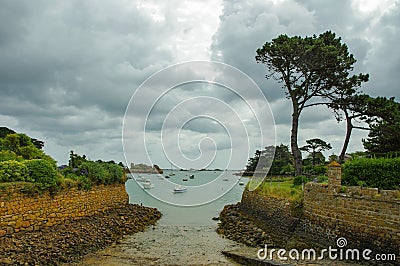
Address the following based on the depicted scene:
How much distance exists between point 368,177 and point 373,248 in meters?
3.58

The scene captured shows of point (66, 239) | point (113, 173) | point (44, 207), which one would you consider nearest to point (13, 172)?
point (44, 207)

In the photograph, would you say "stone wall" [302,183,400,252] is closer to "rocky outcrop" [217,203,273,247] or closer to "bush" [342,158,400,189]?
"bush" [342,158,400,189]

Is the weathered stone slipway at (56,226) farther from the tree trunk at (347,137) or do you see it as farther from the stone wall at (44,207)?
the tree trunk at (347,137)

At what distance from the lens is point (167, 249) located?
15328mm

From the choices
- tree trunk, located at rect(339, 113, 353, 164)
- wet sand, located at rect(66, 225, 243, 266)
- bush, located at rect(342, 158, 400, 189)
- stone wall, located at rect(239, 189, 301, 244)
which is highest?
tree trunk, located at rect(339, 113, 353, 164)

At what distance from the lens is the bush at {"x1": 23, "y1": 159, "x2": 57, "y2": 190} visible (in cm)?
1370

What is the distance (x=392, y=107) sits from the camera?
21.7 metres

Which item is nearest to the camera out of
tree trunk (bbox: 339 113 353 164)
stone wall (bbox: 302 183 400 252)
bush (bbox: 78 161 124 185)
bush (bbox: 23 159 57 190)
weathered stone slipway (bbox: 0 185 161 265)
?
stone wall (bbox: 302 183 400 252)

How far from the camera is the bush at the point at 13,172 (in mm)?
12773

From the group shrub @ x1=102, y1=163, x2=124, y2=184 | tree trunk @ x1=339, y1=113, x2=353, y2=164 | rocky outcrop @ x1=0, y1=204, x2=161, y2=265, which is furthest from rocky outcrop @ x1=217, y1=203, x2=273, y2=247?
tree trunk @ x1=339, y1=113, x2=353, y2=164

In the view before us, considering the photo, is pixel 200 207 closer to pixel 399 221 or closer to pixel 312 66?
pixel 312 66

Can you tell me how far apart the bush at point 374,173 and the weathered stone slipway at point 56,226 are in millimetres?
10901

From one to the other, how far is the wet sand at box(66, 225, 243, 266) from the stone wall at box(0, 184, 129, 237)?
240cm

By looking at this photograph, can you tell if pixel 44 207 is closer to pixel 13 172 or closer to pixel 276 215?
pixel 13 172
